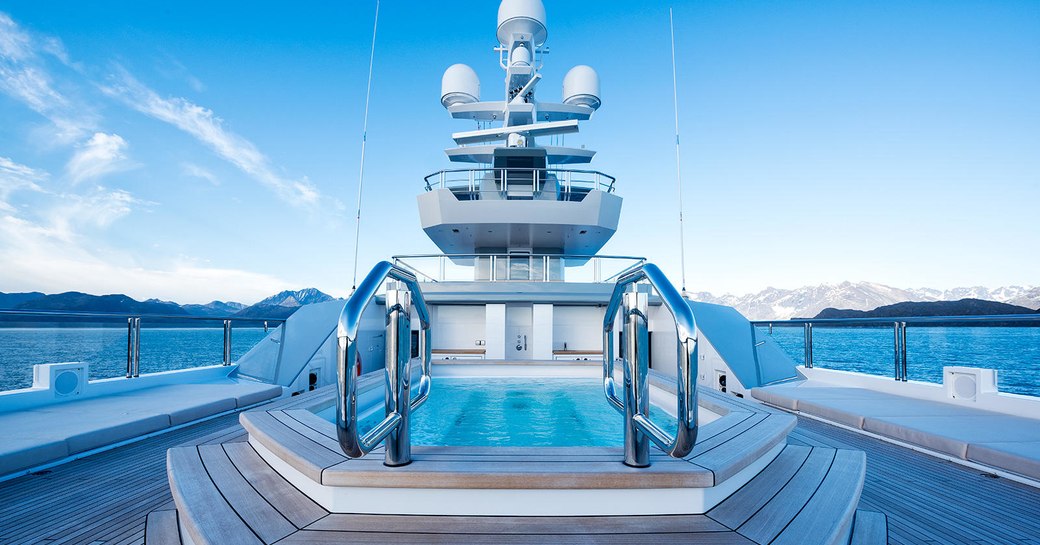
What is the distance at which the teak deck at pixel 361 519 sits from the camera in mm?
1837

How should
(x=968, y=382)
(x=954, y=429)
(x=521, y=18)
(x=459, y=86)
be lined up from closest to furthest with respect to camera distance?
1. (x=954, y=429)
2. (x=968, y=382)
3. (x=521, y=18)
4. (x=459, y=86)

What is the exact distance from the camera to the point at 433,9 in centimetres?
1414

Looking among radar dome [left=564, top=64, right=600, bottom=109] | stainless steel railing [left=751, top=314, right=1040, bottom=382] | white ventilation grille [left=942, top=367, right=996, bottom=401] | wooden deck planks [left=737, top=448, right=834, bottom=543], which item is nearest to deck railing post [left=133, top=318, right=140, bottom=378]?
wooden deck planks [left=737, top=448, right=834, bottom=543]

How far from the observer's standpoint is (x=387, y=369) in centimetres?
171

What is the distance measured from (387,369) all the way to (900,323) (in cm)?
544

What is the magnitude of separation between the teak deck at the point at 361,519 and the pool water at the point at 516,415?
1123mm

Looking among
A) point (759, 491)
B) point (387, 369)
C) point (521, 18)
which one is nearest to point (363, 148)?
point (521, 18)

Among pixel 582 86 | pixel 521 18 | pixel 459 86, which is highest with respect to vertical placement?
pixel 521 18

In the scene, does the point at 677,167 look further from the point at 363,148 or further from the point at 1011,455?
the point at 1011,455

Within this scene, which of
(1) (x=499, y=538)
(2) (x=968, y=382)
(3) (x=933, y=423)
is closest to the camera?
(1) (x=499, y=538)

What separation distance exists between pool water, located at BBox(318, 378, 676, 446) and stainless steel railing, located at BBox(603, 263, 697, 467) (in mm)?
1767

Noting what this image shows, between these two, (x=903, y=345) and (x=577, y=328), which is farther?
(x=577, y=328)

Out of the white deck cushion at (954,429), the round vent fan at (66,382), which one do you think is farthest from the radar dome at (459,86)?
the white deck cushion at (954,429)

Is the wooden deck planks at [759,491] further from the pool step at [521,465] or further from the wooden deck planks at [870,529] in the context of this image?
the wooden deck planks at [870,529]
